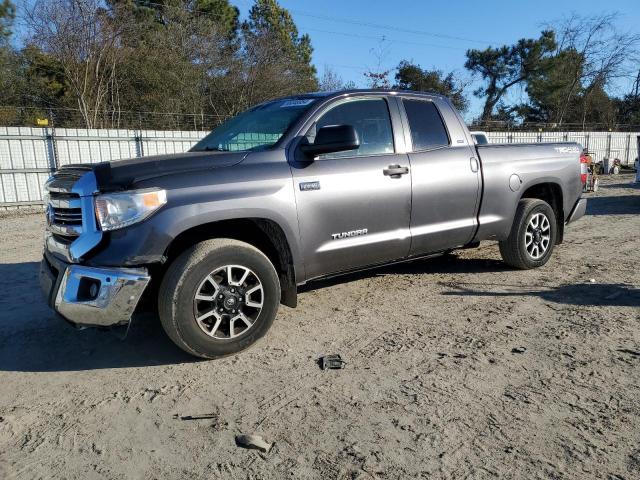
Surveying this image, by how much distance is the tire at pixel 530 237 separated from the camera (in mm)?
5395

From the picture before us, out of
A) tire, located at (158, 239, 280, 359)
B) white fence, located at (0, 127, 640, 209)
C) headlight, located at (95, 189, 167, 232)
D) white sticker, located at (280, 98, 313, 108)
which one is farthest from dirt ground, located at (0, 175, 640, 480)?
white fence, located at (0, 127, 640, 209)

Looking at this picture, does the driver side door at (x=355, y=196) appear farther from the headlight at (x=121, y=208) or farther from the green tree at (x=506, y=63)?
the green tree at (x=506, y=63)

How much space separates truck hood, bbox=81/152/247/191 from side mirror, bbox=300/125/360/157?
566 millimetres

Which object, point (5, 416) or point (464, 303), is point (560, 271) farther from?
point (5, 416)

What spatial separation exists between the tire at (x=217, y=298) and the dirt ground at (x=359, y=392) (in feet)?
0.62

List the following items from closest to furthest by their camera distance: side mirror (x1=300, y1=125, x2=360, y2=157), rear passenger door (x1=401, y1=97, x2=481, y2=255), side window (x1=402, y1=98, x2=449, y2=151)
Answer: side mirror (x1=300, y1=125, x2=360, y2=157), rear passenger door (x1=401, y1=97, x2=481, y2=255), side window (x1=402, y1=98, x2=449, y2=151)

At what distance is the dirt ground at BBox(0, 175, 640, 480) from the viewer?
2367 mm

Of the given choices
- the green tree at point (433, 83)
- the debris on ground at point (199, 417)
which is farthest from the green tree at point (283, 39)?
the debris on ground at point (199, 417)

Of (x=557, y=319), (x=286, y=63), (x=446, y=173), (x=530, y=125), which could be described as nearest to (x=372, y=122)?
(x=446, y=173)

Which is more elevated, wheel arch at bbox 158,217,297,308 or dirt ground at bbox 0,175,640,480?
wheel arch at bbox 158,217,297,308

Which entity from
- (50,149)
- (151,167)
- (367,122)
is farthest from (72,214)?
(50,149)

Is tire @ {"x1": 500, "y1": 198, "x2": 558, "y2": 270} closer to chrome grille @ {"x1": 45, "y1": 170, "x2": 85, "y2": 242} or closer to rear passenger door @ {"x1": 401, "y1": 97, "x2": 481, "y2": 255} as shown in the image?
rear passenger door @ {"x1": 401, "y1": 97, "x2": 481, "y2": 255}

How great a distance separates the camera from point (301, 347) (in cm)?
371

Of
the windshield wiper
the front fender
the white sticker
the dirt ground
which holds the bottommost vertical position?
the dirt ground
